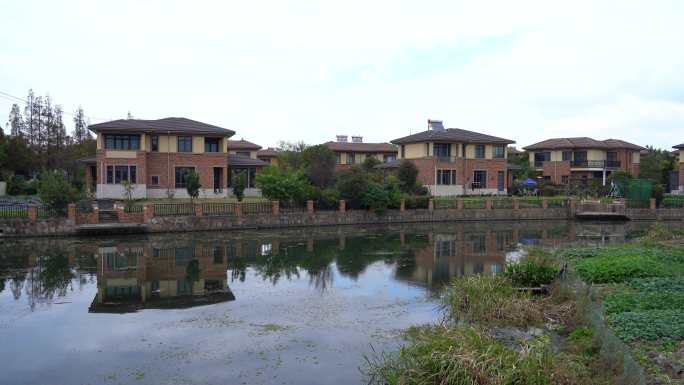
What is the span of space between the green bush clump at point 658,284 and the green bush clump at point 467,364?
596 centimetres

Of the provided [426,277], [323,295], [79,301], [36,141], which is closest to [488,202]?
[426,277]

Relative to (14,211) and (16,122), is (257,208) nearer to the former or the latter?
(14,211)

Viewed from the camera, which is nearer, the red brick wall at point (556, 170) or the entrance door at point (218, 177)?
the entrance door at point (218, 177)

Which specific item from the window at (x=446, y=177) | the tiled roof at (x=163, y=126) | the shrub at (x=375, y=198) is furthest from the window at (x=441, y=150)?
the tiled roof at (x=163, y=126)

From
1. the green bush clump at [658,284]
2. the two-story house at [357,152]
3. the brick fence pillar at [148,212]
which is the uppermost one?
the two-story house at [357,152]

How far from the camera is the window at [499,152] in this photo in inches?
2240

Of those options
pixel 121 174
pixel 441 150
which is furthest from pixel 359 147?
pixel 121 174

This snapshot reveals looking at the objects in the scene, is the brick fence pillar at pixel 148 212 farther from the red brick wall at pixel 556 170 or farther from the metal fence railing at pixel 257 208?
the red brick wall at pixel 556 170

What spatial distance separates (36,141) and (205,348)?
5852 cm

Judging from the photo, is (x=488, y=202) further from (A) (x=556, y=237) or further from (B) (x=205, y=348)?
(B) (x=205, y=348)

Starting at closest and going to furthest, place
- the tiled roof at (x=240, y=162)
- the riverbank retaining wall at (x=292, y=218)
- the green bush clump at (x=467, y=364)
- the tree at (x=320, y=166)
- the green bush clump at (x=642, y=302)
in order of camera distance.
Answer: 1. the green bush clump at (x=467, y=364)
2. the green bush clump at (x=642, y=302)
3. the riverbank retaining wall at (x=292, y=218)
4. the tiled roof at (x=240, y=162)
5. the tree at (x=320, y=166)

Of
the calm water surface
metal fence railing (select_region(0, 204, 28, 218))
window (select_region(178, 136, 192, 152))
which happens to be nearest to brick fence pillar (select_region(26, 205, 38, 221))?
metal fence railing (select_region(0, 204, 28, 218))

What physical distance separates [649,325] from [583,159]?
6113cm

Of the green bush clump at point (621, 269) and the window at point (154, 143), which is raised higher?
the window at point (154, 143)
